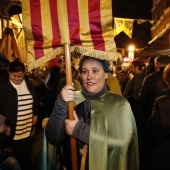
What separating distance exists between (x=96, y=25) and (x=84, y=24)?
11 centimetres

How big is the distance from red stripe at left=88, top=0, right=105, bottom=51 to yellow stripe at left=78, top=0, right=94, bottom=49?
0.03 meters

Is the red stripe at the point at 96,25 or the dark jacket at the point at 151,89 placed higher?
the red stripe at the point at 96,25

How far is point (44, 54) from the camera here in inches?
91.4

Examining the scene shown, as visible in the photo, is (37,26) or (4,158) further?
(4,158)

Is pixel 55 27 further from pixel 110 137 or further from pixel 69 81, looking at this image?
pixel 110 137

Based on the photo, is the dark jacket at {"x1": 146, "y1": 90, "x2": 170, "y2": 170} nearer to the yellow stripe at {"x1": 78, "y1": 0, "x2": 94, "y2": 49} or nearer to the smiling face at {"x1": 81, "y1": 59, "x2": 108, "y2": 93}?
the smiling face at {"x1": 81, "y1": 59, "x2": 108, "y2": 93}

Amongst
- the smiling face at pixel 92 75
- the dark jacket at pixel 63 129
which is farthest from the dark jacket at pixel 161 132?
the smiling face at pixel 92 75

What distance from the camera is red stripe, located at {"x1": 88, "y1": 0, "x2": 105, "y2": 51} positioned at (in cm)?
224

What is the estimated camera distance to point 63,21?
7.37 feet

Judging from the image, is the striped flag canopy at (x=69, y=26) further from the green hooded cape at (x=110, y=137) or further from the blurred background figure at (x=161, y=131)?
the blurred background figure at (x=161, y=131)

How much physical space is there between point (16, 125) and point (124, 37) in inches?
475

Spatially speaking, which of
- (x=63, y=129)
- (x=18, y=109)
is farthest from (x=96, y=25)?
(x=18, y=109)

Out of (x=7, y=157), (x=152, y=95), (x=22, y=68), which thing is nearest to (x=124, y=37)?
(x=152, y=95)

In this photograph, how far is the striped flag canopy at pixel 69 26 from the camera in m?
2.25
